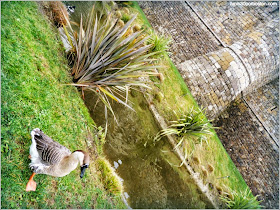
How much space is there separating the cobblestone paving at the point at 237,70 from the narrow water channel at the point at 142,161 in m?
2.76

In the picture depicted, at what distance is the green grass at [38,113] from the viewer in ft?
7.75

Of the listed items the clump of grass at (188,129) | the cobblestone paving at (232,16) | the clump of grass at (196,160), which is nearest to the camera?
the clump of grass at (188,129)

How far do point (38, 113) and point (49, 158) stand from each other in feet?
2.85

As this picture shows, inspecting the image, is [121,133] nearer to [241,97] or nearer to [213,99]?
[213,99]

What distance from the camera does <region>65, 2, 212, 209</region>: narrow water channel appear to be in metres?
3.84

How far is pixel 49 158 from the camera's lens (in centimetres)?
220

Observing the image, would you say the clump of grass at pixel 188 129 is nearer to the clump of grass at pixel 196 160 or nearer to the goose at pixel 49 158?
the clump of grass at pixel 196 160

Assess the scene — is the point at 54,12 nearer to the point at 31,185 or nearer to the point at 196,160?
the point at 31,185

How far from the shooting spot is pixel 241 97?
8.20 m

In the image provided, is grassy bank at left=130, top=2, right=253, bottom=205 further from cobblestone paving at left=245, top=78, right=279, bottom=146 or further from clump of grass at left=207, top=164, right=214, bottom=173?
cobblestone paving at left=245, top=78, right=279, bottom=146

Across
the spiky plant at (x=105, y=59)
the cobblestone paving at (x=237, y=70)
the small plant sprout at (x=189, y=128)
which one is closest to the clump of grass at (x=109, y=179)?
the spiky plant at (x=105, y=59)

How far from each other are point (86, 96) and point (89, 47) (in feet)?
3.03

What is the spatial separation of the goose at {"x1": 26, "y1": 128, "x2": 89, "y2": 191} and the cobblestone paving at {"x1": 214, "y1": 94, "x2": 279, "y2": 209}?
6.10 meters

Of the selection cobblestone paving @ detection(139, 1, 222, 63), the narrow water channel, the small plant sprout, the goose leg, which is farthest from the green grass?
cobblestone paving @ detection(139, 1, 222, 63)
